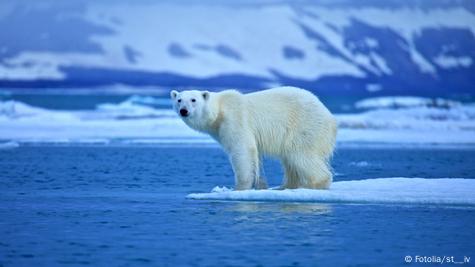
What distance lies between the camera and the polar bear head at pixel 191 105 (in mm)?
10617

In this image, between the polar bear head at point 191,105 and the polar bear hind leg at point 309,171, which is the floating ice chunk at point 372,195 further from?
the polar bear head at point 191,105

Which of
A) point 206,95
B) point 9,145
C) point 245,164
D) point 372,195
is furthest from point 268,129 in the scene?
point 9,145

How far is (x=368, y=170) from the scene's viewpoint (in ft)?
51.2

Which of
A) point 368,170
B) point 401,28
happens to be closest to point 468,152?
point 368,170

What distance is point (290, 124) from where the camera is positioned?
11062 millimetres

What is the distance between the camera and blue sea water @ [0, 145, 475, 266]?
295 inches

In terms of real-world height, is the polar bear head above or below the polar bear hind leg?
above

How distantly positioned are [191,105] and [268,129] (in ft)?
3.02

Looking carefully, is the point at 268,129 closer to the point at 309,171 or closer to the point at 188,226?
the point at 309,171

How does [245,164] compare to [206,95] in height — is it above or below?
below

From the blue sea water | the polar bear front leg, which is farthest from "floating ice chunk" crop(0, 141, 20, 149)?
A: the polar bear front leg

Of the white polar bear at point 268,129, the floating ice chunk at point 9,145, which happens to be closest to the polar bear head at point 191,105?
the white polar bear at point 268,129

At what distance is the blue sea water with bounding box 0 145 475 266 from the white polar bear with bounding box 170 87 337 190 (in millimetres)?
631

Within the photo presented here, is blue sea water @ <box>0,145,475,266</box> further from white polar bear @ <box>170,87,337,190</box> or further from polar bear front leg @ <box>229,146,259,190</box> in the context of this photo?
white polar bear @ <box>170,87,337,190</box>
